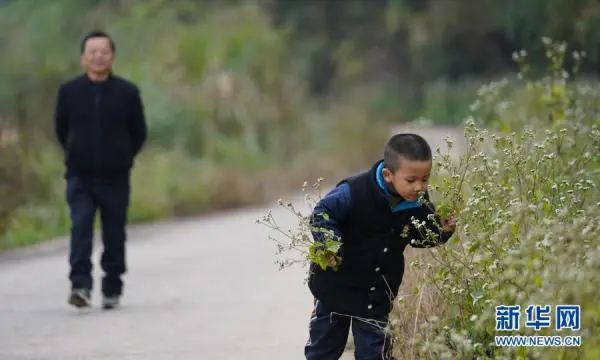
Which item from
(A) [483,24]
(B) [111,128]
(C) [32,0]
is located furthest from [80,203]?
(A) [483,24]

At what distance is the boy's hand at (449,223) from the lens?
7.53 m

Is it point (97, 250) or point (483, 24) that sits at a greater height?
point (483, 24)

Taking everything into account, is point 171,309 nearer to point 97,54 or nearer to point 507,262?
point 97,54

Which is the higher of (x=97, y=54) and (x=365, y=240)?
(x=97, y=54)

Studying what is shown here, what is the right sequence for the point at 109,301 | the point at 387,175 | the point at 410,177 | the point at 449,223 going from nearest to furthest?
the point at 410,177
the point at 387,175
the point at 449,223
the point at 109,301

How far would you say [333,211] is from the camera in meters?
7.37

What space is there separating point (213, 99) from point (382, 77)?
2788 cm

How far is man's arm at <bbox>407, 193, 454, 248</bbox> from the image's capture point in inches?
290

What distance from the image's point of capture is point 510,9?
3831 centimetres

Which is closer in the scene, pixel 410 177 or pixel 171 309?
pixel 410 177

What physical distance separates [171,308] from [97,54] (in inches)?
78.8

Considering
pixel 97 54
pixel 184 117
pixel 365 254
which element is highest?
pixel 184 117

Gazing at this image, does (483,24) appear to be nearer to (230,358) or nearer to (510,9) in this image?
(510,9)

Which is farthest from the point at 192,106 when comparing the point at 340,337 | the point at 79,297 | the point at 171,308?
the point at 340,337
